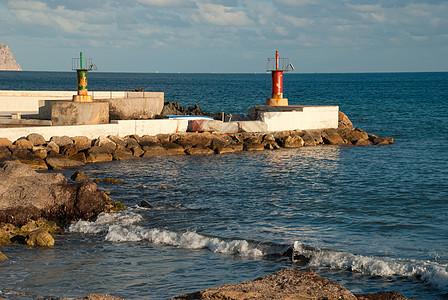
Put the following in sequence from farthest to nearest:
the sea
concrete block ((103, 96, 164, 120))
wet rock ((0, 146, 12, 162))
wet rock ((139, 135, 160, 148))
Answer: concrete block ((103, 96, 164, 120))
wet rock ((139, 135, 160, 148))
wet rock ((0, 146, 12, 162))
the sea

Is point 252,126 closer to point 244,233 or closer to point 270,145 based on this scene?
point 270,145

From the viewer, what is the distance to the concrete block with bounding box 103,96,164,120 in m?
25.1

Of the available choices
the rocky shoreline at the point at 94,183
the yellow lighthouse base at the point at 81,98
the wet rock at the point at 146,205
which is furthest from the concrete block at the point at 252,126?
the wet rock at the point at 146,205

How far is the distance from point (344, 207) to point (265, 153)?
10.2 m

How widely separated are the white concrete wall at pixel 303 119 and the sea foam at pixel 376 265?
16.6m

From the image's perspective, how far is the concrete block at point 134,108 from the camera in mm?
25125

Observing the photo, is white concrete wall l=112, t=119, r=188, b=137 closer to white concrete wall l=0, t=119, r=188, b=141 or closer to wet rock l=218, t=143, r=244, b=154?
white concrete wall l=0, t=119, r=188, b=141

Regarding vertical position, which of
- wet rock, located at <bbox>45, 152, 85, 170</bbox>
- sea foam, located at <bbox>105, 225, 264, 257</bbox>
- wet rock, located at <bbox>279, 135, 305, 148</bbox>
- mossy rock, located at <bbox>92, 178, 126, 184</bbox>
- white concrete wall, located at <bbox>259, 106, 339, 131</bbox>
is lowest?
sea foam, located at <bbox>105, 225, 264, 257</bbox>

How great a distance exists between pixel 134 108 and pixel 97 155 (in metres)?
5.04

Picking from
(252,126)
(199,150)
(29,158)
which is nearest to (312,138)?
(252,126)

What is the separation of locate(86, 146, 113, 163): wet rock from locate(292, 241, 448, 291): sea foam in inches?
479

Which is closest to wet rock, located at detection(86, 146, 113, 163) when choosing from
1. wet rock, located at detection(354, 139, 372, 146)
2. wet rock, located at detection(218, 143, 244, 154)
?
wet rock, located at detection(218, 143, 244, 154)

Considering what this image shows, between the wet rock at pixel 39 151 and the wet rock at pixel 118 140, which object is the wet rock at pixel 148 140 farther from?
the wet rock at pixel 39 151

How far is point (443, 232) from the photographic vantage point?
12.1m
